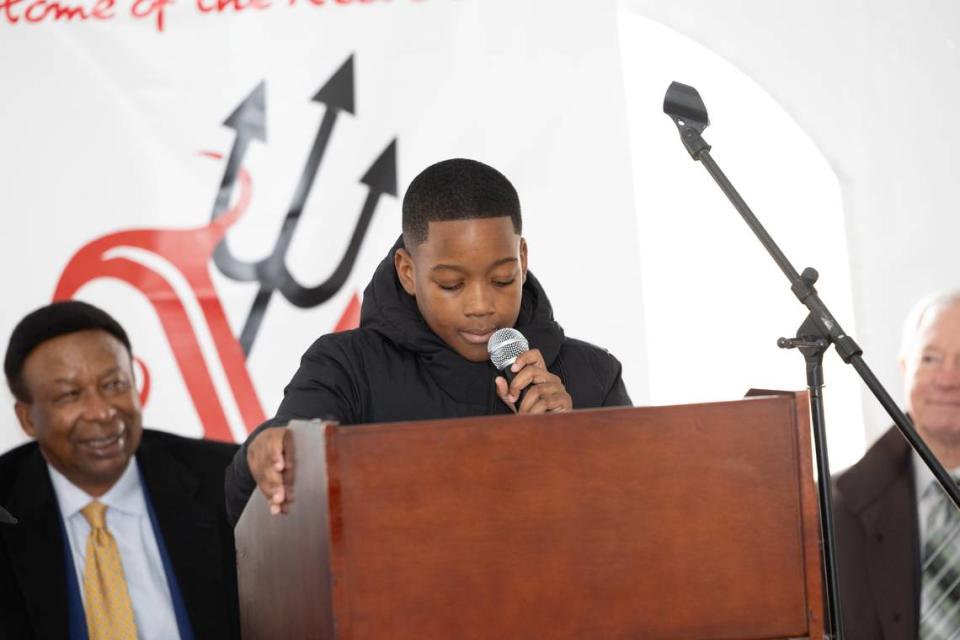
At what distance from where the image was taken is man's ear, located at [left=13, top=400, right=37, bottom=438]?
349 centimetres

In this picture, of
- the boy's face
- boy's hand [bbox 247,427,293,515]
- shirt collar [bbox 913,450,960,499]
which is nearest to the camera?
boy's hand [bbox 247,427,293,515]

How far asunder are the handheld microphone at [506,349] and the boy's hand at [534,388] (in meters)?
0.02

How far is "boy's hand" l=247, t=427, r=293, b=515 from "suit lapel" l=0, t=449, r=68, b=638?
1.69 meters

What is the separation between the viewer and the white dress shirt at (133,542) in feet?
10.6

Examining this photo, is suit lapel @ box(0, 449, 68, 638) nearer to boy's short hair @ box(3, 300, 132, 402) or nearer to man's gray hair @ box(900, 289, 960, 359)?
boy's short hair @ box(3, 300, 132, 402)

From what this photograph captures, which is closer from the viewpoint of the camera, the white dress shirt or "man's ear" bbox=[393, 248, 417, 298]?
"man's ear" bbox=[393, 248, 417, 298]

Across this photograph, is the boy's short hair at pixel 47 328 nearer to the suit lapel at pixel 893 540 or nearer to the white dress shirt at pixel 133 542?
the white dress shirt at pixel 133 542

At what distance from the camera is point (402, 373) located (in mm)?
2162

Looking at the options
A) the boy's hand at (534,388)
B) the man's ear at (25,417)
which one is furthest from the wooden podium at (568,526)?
the man's ear at (25,417)

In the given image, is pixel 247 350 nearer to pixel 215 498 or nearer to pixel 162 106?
pixel 215 498

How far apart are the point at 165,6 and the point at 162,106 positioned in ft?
0.93

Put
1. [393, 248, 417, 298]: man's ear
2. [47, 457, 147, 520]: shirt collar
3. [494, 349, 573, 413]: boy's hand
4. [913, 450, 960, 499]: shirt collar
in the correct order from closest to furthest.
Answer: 1. [494, 349, 573, 413]: boy's hand
2. [393, 248, 417, 298]: man's ear
3. [913, 450, 960, 499]: shirt collar
4. [47, 457, 147, 520]: shirt collar

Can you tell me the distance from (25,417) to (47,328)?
0.92ft

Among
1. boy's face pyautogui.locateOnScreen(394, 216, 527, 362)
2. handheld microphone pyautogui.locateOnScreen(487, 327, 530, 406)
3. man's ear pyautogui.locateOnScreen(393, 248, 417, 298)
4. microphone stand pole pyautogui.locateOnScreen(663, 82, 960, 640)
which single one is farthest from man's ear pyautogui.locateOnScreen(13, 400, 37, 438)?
microphone stand pole pyautogui.locateOnScreen(663, 82, 960, 640)
